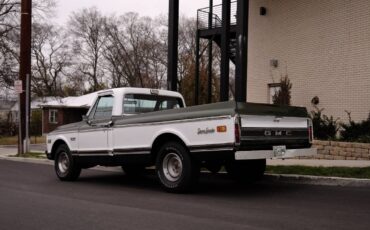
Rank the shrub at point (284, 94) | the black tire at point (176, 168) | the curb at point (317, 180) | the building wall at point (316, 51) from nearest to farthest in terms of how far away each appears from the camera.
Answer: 1. the black tire at point (176, 168)
2. the curb at point (317, 180)
3. the building wall at point (316, 51)
4. the shrub at point (284, 94)

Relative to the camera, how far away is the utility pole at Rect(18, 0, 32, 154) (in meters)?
22.0

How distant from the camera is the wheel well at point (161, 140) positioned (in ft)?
32.4

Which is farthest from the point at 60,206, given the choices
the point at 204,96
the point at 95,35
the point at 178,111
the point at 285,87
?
the point at 95,35

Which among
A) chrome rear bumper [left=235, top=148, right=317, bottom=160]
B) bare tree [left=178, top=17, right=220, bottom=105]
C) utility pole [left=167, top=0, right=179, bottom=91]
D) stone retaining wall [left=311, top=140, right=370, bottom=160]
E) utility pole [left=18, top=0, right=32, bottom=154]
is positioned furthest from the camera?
bare tree [left=178, top=17, right=220, bottom=105]

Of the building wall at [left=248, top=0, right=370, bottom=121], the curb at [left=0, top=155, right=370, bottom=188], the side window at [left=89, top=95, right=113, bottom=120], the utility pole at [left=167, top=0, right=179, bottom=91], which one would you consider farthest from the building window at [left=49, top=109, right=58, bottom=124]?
the curb at [left=0, top=155, right=370, bottom=188]

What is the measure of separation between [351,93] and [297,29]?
325cm

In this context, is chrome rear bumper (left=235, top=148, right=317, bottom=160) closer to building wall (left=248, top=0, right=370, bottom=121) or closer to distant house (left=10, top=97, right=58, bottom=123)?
building wall (left=248, top=0, right=370, bottom=121)

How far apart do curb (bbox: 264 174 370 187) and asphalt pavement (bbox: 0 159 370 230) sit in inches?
10.9

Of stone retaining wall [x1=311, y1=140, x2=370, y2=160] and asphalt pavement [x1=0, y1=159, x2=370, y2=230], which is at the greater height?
stone retaining wall [x1=311, y1=140, x2=370, y2=160]

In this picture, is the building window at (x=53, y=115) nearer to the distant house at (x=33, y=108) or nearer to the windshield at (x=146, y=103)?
the distant house at (x=33, y=108)

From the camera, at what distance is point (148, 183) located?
1213 cm

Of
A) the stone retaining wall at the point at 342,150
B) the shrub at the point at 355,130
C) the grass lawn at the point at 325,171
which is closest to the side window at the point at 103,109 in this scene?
the grass lawn at the point at 325,171

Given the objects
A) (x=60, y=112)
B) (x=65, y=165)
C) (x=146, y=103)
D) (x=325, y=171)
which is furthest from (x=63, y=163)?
(x=60, y=112)

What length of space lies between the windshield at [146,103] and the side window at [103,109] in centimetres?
37
